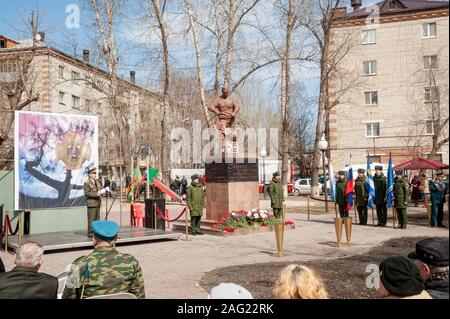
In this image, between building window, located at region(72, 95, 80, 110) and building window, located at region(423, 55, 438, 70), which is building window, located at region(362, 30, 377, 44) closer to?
building window, located at region(423, 55, 438, 70)

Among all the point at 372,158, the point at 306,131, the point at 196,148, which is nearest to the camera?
the point at 372,158

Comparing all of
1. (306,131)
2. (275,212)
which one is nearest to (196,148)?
(306,131)

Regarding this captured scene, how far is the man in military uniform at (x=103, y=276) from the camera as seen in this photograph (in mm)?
3639

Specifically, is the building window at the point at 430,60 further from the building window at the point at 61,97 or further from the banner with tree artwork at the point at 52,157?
the banner with tree artwork at the point at 52,157

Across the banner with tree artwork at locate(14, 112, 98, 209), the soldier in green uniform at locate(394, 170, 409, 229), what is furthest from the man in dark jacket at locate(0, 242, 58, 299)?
the soldier in green uniform at locate(394, 170, 409, 229)

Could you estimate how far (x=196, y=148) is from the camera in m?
46.9

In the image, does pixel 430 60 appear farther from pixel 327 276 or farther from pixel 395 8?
pixel 327 276

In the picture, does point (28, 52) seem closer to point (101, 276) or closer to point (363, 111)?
point (101, 276)

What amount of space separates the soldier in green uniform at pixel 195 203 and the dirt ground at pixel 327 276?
542 centimetres

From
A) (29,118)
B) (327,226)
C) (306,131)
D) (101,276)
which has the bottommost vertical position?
(327,226)

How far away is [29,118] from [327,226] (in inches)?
401

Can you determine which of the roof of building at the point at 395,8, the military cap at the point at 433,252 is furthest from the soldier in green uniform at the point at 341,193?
the roof of building at the point at 395,8

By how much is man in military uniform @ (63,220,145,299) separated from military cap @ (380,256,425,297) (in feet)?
6.61

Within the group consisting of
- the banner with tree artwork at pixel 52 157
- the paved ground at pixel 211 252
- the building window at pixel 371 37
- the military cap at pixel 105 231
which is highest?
the building window at pixel 371 37
